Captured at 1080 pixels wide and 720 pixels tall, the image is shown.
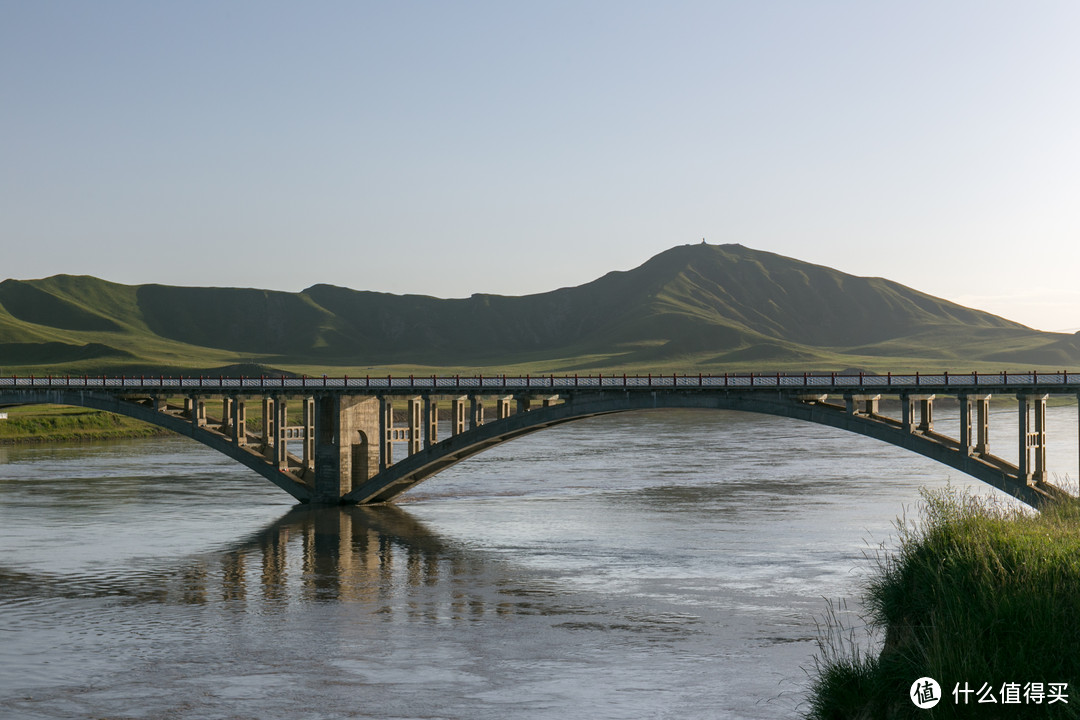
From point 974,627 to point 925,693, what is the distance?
1766 millimetres

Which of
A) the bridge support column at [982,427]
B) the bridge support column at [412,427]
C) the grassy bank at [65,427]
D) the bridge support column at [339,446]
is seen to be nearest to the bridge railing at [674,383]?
the bridge support column at [982,427]

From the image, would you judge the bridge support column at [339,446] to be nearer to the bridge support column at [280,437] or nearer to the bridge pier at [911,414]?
the bridge support column at [280,437]

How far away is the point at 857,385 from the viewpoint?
53.0 meters

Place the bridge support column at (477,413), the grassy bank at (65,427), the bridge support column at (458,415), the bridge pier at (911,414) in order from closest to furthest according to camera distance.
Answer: the bridge pier at (911,414) < the bridge support column at (458,415) < the bridge support column at (477,413) < the grassy bank at (65,427)

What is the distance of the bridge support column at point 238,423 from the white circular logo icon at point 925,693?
50.4 meters

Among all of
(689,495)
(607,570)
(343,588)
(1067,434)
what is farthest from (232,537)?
(1067,434)

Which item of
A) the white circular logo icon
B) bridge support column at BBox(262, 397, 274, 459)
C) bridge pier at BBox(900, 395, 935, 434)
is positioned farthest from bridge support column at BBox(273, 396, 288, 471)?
the white circular logo icon

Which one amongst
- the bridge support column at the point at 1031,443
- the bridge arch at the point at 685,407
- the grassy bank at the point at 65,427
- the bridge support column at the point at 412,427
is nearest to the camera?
the bridge support column at the point at 1031,443

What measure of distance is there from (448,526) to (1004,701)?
41030 millimetres

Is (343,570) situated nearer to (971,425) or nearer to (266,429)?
(266,429)

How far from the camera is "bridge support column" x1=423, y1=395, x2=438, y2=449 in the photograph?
61.7 metres

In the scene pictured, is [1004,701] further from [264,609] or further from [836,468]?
[836,468]

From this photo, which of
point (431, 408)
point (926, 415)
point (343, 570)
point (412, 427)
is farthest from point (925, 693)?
point (431, 408)

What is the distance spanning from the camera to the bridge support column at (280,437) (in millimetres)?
62312
